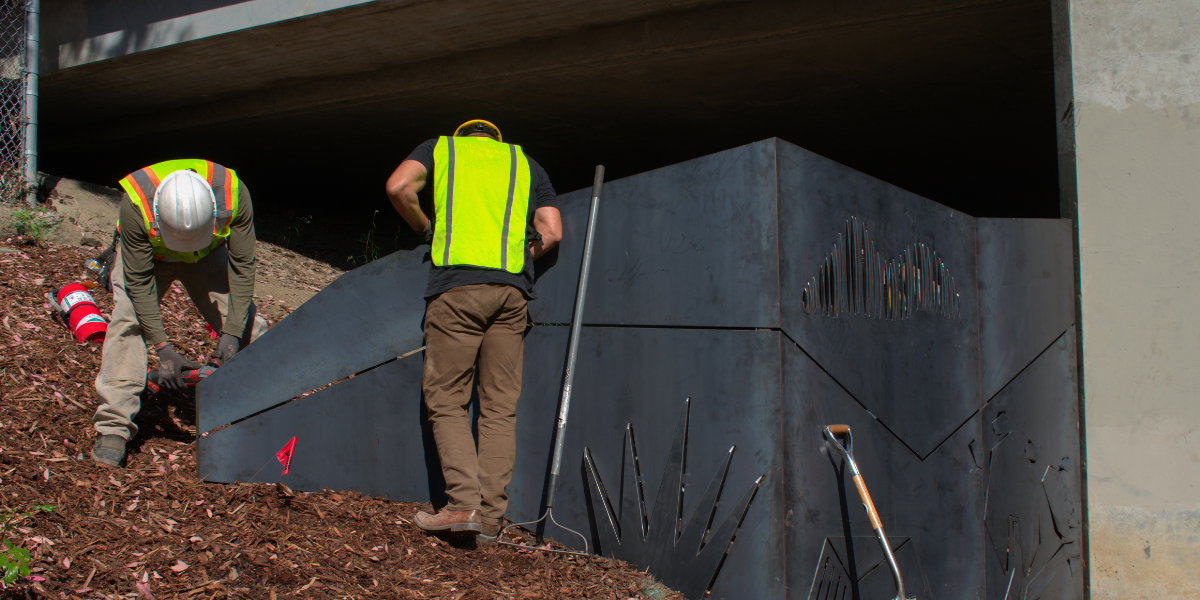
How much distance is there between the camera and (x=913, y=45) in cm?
593

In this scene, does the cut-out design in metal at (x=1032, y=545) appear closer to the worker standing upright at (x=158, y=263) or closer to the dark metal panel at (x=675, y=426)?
the dark metal panel at (x=675, y=426)

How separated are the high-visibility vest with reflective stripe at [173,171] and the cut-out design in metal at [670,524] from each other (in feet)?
7.87

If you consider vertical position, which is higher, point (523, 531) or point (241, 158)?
point (241, 158)

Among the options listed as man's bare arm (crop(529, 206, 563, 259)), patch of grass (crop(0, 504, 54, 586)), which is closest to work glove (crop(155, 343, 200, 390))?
patch of grass (crop(0, 504, 54, 586))

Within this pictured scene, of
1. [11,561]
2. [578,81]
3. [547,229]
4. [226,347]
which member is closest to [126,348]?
[226,347]

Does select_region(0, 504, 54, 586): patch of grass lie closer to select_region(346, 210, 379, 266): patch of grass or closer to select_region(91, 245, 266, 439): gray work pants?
select_region(91, 245, 266, 439): gray work pants

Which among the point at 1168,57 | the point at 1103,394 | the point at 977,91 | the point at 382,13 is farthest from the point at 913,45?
the point at 382,13

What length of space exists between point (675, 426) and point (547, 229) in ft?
3.80

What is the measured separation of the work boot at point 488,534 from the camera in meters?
3.51

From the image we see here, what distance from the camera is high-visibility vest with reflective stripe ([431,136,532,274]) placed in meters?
3.61

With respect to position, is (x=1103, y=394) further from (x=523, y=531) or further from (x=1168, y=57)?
(x=523, y=531)

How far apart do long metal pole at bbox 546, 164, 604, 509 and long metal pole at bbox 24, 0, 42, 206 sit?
590 cm

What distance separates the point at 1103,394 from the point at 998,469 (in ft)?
1.91

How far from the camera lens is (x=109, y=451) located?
382cm
